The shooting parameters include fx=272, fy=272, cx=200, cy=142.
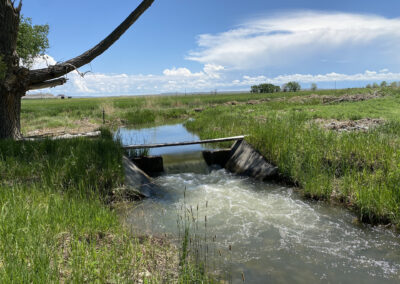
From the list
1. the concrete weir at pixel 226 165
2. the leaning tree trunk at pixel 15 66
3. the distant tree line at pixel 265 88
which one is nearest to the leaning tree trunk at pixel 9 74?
the leaning tree trunk at pixel 15 66

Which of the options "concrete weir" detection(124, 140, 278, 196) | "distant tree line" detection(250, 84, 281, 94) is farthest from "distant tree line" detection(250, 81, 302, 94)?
"concrete weir" detection(124, 140, 278, 196)

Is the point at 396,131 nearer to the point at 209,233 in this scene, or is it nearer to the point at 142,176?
the point at 209,233

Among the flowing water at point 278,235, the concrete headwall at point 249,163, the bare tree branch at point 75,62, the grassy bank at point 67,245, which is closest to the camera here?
the grassy bank at point 67,245

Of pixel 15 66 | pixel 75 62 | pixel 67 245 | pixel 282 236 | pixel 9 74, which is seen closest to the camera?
pixel 67 245

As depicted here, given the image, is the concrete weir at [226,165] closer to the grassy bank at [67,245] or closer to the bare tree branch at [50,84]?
the grassy bank at [67,245]

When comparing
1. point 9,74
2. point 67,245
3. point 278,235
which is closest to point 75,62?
point 9,74

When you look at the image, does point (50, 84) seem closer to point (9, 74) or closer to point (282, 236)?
point (9, 74)

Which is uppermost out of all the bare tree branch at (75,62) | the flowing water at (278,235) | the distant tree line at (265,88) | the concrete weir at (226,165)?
the distant tree line at (265,88)

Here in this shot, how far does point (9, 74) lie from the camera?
959 cm

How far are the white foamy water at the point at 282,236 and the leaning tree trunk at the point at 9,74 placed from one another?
6756 mm

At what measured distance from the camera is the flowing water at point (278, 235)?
4195 mm

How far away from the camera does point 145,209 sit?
6.82 meters

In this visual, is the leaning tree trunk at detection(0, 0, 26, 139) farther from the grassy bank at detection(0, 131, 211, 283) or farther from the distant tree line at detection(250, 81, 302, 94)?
the distant tree line at detection(250, 81, 302, 94)

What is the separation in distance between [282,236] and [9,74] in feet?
33.7
